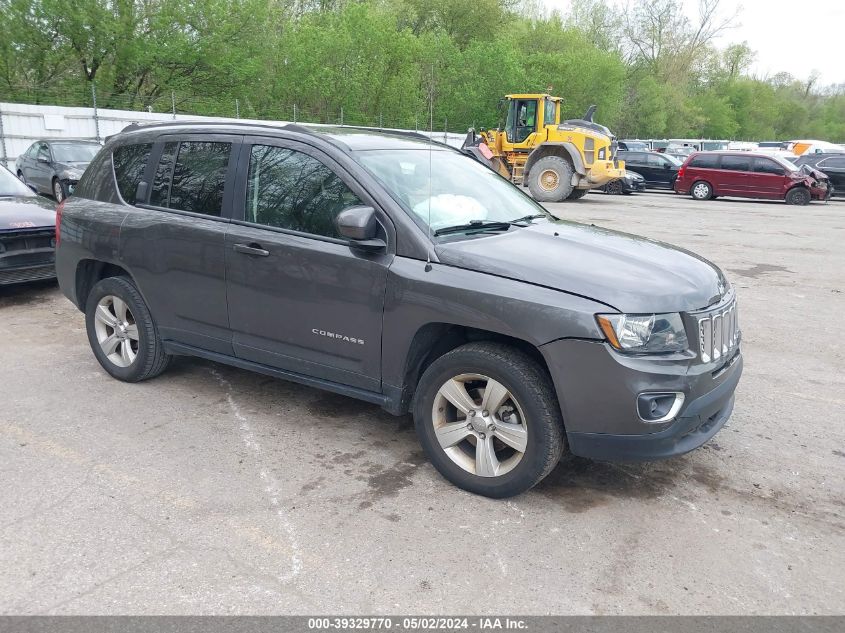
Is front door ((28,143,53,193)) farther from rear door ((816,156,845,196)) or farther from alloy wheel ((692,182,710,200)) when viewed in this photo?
rear door ((816,156,845,196))

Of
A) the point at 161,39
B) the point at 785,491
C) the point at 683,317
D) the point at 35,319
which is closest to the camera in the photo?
the point at 683,317

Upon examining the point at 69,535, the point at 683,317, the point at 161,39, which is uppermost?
the point at 161,39

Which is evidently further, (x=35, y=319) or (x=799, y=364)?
(x=35, y=319)

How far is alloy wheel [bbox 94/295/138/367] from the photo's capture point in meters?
5.05

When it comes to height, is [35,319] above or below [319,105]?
below

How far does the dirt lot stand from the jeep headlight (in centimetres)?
87

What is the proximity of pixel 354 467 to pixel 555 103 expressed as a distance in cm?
2084

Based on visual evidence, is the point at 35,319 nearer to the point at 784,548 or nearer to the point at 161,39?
the point at 784,548

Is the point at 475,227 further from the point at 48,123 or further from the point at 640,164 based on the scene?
the point at 640,164

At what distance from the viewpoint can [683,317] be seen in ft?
10.9

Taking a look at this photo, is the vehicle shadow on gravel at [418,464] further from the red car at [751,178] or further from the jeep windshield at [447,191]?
the red car at [751,178]

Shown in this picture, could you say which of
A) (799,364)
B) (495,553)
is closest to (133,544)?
(495,553)

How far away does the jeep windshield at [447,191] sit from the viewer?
12.9 feet

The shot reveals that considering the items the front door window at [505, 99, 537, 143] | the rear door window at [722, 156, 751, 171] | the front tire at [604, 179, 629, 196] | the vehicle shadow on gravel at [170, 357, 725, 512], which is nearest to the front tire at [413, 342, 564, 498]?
the vehicle shadow on gravel at [170, 357, 725, 512]
